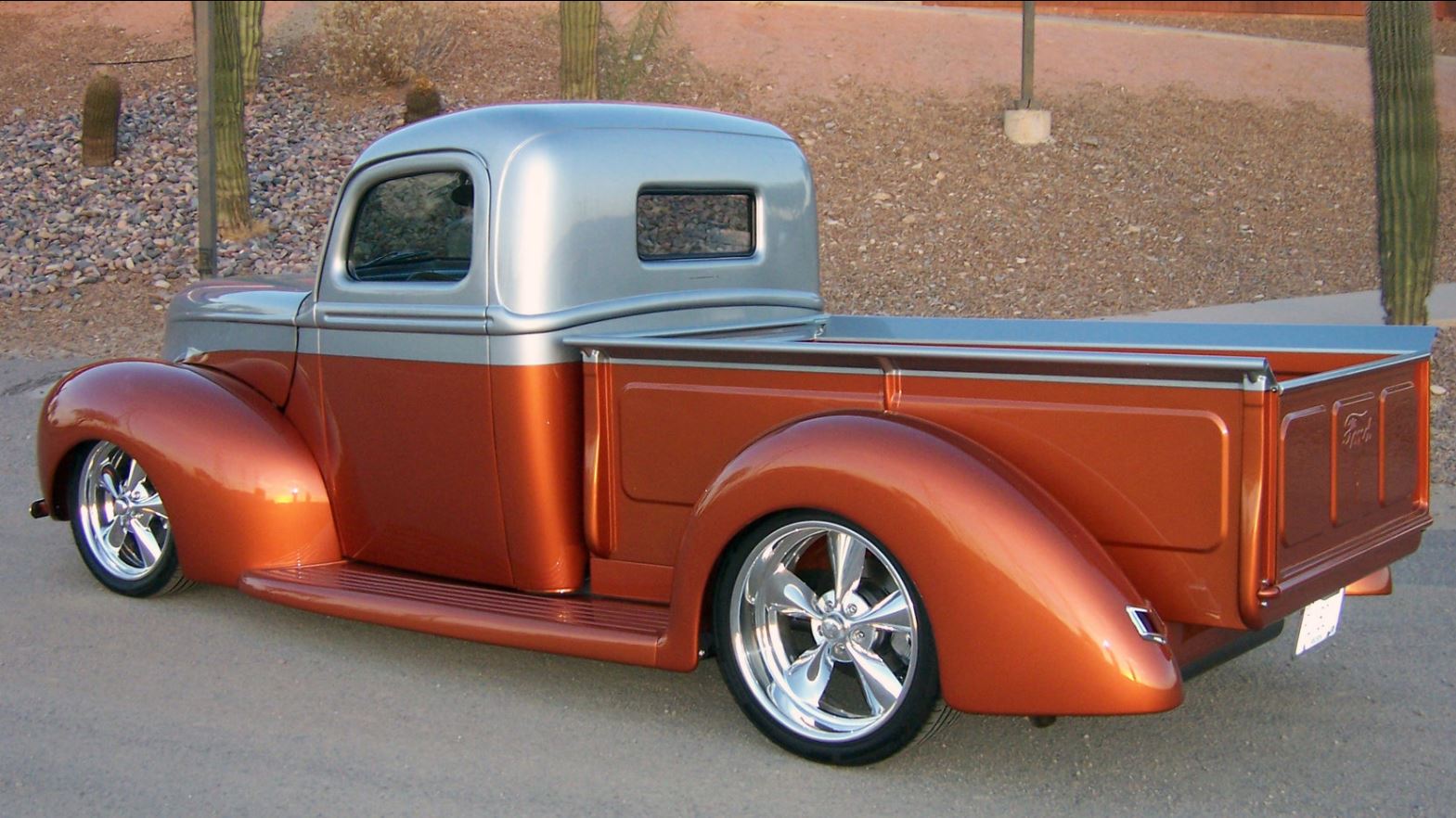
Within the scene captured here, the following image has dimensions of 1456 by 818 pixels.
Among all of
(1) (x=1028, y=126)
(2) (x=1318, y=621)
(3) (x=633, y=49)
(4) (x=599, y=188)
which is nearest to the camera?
(2) (x=1318, y=621)

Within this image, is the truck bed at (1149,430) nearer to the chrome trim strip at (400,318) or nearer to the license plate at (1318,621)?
the license plate at (1318,621)

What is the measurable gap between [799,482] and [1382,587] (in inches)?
69.7

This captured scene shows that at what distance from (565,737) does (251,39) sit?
44.4 feet

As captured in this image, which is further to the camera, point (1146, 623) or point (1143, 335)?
point (1143, 335)

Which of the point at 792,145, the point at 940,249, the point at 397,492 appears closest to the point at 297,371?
the point at 397,492

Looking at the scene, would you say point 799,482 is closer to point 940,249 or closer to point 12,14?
point 940,249

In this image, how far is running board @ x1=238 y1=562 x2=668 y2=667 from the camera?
410 centimetres

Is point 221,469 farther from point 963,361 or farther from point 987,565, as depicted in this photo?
point 987,565

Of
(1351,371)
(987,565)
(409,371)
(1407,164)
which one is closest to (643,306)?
(409,371)

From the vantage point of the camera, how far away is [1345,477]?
3.73 metres

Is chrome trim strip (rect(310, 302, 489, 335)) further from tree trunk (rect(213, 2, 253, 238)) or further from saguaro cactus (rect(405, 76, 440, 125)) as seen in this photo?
saguaro cactus (rect(405, 76, 440, 125))

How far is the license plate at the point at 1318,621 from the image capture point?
382 cm

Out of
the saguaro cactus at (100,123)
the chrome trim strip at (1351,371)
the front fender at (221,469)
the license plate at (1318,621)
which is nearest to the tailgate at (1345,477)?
the chrome trim strip at (1351,371)

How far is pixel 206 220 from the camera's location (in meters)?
10.9
